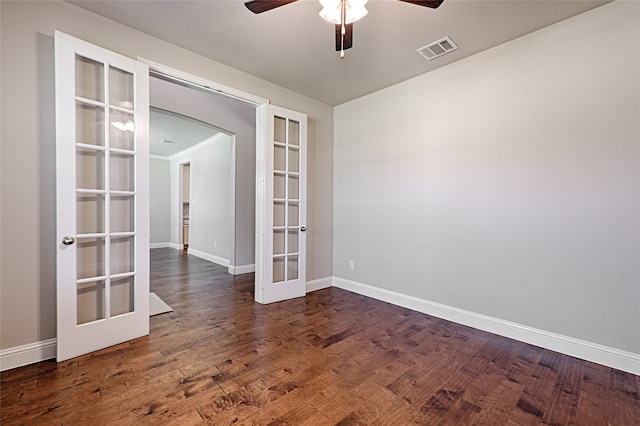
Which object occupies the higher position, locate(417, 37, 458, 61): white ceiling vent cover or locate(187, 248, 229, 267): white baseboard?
locate(417, 37, 458, 61): white ceiling vent cover

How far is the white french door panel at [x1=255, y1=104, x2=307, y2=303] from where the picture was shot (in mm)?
3365

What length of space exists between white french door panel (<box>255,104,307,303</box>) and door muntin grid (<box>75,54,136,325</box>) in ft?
4.46

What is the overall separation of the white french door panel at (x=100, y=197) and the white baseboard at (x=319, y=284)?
2.03 metres

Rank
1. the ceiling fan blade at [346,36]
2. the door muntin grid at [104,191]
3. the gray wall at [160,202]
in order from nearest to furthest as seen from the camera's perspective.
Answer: the ceiling fan blade at [346,36], the door muntin grid at [104,191], the gray wall at [160,202]

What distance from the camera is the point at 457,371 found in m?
2.01

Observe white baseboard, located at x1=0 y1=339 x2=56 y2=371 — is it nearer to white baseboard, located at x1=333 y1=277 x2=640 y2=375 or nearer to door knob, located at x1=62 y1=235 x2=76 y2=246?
door knob, located at x1=62 y1=235 x2=76 y2=246

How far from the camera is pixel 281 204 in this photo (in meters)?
3.58

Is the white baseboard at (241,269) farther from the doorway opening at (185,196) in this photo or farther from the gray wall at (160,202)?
the gray wall at (160,202)

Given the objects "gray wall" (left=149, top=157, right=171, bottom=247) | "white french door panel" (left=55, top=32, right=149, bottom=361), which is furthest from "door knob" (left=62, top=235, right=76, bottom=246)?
"gray wall" (left=149, top=157, right=171, bottom=247)

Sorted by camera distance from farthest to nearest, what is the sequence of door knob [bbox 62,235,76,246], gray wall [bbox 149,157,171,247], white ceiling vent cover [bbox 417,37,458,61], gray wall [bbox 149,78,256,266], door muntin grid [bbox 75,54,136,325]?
gray wall [bbox 149,157,171,247], gray wall [bbox 149,78,256,266], white ceiling vent cover [bbox 417,37,458,61], door muntin grid [bbox 75,54,136,325], door knob [bbox 62,235,76,246]

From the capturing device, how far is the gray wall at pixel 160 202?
7902 millimetres

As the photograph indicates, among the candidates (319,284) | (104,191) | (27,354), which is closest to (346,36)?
(104,191)

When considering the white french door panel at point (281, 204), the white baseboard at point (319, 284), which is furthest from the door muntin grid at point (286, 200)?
the white baseboard at point (319, 284)

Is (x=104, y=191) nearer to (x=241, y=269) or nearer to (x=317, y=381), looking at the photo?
(x=317, y=381)
